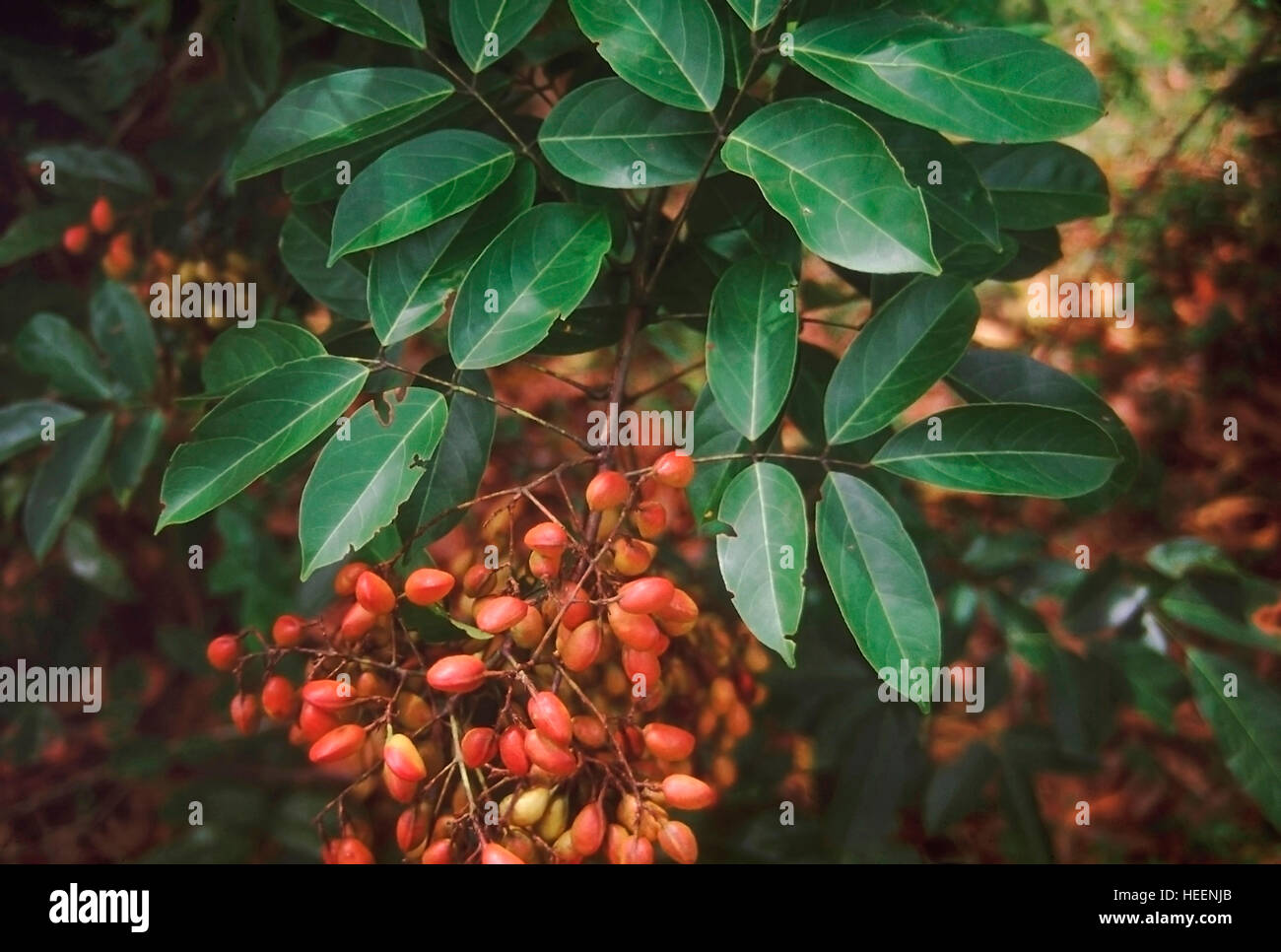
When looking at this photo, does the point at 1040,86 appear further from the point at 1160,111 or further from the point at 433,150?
the point at 1160,111

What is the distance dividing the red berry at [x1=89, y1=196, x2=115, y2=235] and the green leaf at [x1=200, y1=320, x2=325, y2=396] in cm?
47

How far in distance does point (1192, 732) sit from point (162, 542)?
6.14 ft

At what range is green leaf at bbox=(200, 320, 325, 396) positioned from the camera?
83cm

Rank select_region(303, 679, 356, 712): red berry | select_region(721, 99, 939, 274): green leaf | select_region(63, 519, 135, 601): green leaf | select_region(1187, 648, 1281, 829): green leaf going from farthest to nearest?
1. select_region(63, 519, 135, 601): green leaf
2. select_region(1187, 648, 1281, 829): green leaf
3. select_region(303, 679, 356, 712): red berry
4. select_region(721, 99, 939, 274): green leaf

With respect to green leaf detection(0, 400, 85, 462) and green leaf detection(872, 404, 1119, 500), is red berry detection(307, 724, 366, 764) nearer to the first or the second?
green leaf detection(872, 404, 1119, 500)

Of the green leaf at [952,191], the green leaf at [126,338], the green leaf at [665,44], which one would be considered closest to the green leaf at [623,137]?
the green leaf at [665,44]

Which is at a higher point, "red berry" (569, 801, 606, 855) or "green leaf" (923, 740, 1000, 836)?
"red berry" (569, 801, 606, 855)

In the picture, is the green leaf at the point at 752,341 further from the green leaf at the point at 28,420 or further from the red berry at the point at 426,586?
the green leaf at the point at 28,420


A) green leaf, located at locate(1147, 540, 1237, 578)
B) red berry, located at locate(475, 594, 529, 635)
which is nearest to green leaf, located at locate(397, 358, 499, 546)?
red berry, located at locate(475, 594, 529, 635)

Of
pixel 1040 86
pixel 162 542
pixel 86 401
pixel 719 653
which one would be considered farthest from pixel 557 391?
pixel 1040 86

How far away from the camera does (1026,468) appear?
2.64 ft

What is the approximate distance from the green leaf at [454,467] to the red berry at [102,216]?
642 millimetres

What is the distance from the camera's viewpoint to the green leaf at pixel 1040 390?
0.92 meters

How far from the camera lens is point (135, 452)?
113 centimetres
